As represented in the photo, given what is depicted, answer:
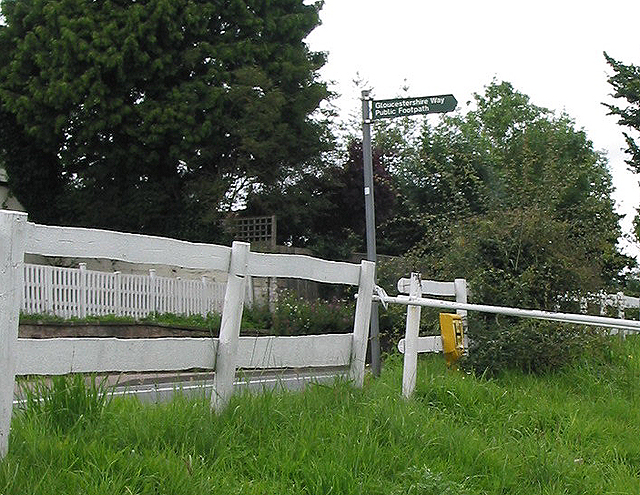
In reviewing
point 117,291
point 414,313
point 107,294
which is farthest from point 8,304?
point 117,291

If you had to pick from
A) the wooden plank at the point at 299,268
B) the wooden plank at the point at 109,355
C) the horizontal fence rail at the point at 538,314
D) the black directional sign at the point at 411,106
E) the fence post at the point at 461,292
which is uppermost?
the black directional sign at the point at 411,106

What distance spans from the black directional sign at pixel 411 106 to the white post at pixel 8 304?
4.94m

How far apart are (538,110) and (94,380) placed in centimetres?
4898

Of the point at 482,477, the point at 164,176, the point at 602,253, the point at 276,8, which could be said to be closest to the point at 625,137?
the point at 276,8

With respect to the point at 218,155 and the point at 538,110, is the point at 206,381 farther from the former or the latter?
the point at 538,110

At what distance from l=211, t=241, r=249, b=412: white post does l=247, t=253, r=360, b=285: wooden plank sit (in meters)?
0.14

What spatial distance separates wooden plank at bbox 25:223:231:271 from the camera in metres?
4.02

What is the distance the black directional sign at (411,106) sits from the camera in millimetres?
8031

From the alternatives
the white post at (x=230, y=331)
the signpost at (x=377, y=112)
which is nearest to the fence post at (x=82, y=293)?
the signpost at (x=377, y=112)

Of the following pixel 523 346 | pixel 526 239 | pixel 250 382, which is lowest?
pixel 250 382

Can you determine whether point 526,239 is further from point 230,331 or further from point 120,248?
point 120,248

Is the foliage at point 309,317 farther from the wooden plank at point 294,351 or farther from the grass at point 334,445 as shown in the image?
the wooden plank at point 294,351

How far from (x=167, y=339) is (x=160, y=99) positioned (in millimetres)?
20101

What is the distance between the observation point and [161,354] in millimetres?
4664
